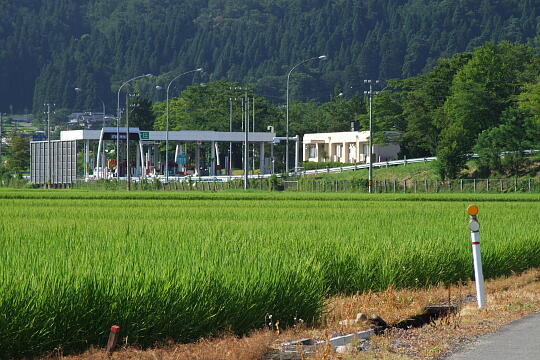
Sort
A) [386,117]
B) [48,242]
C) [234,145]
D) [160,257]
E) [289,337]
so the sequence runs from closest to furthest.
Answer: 1. [289,337]
2. [160,257]
3. [48,242]
4. [386,117]
5. [234,145]

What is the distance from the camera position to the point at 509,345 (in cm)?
1088

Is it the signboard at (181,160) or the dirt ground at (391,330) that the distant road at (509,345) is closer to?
the dirt ground at (391,330)

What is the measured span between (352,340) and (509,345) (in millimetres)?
1720

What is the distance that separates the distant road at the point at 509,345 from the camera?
10.2 metres

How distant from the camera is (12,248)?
44.8 ft

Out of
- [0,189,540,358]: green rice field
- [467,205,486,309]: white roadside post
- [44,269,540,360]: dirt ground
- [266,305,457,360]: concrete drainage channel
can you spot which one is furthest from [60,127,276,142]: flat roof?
[266,305,457,360]: concrete drainage channel

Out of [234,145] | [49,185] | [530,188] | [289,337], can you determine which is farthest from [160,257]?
[234,145]

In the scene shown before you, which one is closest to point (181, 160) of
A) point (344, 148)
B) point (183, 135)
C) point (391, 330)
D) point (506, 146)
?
point (183, 135)

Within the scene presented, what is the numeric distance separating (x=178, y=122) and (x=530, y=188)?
273 feet

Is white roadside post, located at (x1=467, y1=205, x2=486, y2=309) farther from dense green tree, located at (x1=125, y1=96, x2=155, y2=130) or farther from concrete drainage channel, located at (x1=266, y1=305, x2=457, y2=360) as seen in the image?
dense green tree, located at (x1=125, y1=96, x2=155, y2=130)

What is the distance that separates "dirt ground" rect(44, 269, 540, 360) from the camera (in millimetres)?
9867

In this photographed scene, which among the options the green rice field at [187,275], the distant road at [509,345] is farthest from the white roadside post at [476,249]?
the green rice field at [187,275]

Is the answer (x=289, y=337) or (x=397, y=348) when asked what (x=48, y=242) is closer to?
(x=289, y=337)

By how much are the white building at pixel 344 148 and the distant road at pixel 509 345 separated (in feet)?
346
